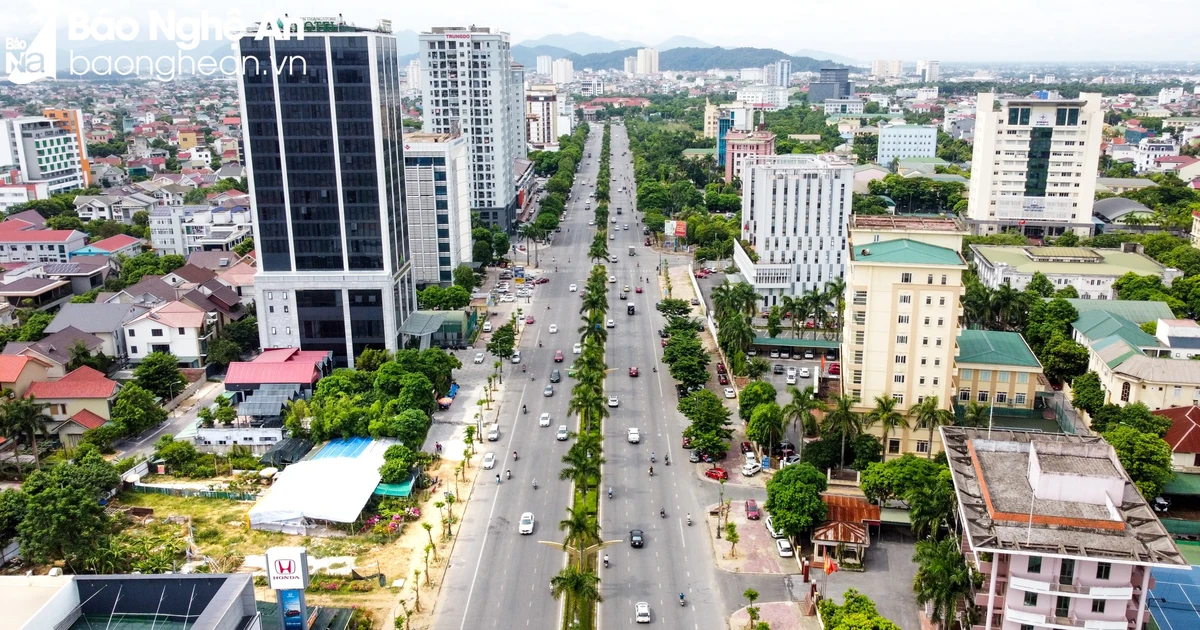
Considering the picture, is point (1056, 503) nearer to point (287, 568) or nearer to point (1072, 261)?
point (287, 568)

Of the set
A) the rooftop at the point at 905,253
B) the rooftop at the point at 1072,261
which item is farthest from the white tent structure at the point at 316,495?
the rooftop at the point at 1072,261

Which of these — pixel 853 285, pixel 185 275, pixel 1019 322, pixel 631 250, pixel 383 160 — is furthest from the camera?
pixel 631 250

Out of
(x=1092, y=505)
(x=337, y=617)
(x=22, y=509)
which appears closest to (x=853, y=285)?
(x=1092, y=505)

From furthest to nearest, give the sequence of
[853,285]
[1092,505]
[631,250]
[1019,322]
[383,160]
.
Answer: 1. [631,250]
2. [1019,322]
3. [383,160]
4. [853,285]
5. [1092,505]

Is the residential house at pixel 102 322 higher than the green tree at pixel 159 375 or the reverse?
higher

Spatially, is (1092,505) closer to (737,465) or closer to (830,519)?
(830,519)

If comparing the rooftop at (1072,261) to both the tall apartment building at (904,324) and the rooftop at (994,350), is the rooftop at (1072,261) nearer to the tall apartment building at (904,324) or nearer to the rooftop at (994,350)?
the rooftop at (994,350)

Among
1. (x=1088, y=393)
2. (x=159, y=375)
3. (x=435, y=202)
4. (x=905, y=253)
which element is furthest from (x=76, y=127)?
(x=1088, y=393)
